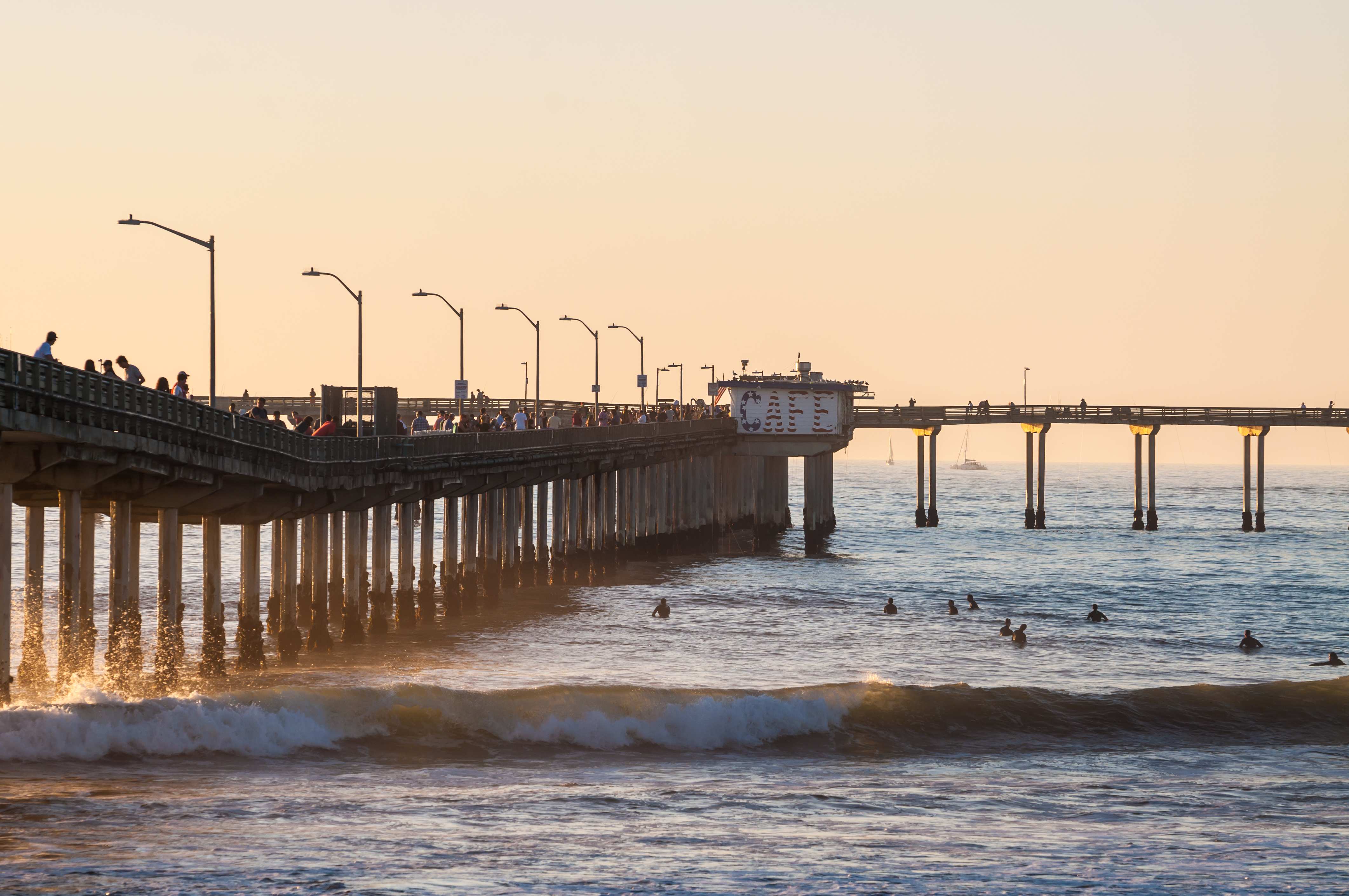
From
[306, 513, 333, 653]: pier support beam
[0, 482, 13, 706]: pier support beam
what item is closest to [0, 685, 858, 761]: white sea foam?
[0, 482, 13, 706]: pier support beam

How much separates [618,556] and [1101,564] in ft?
90.6

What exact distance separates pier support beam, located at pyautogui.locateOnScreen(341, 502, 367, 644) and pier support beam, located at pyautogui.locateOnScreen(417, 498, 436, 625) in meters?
4.37

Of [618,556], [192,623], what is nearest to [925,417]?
[618,556]

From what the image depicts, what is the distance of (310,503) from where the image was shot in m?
42.3

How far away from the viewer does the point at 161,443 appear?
32500 mm

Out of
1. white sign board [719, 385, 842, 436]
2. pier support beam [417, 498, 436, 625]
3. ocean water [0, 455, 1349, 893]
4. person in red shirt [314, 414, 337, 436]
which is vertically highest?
white sign board [719, 385, 842, 436]

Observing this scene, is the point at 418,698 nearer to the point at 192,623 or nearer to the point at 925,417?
the point at 192,623

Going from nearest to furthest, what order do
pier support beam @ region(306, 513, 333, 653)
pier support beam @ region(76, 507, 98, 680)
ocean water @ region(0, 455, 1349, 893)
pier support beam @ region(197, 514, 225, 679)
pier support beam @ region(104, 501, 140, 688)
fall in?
ocean water @ region(0, 455, 1349, 893)
pier support beam @ region(76, 507, 98, 680)
pier support beam @ region(104, 501, 140, 688)
pier support beam @ region(197, 514, 225, 679)
pier support beam @ region(306, 513, 333, 653)

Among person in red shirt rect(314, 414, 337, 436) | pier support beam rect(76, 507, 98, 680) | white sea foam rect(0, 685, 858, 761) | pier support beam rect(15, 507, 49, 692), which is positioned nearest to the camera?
white sea foam rect(0, 685, 858, 761)

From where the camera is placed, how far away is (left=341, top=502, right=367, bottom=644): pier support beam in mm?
45438

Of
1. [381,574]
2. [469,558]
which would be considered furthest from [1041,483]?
[381,574]

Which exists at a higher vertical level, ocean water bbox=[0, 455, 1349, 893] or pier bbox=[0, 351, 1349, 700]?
pier bbox=[0, 351, 1349, 700]

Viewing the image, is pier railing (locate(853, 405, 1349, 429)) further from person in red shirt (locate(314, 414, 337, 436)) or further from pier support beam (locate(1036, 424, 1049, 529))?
person in red shirt (locate(314, 414, 337, 436))

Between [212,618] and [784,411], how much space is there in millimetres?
58709
